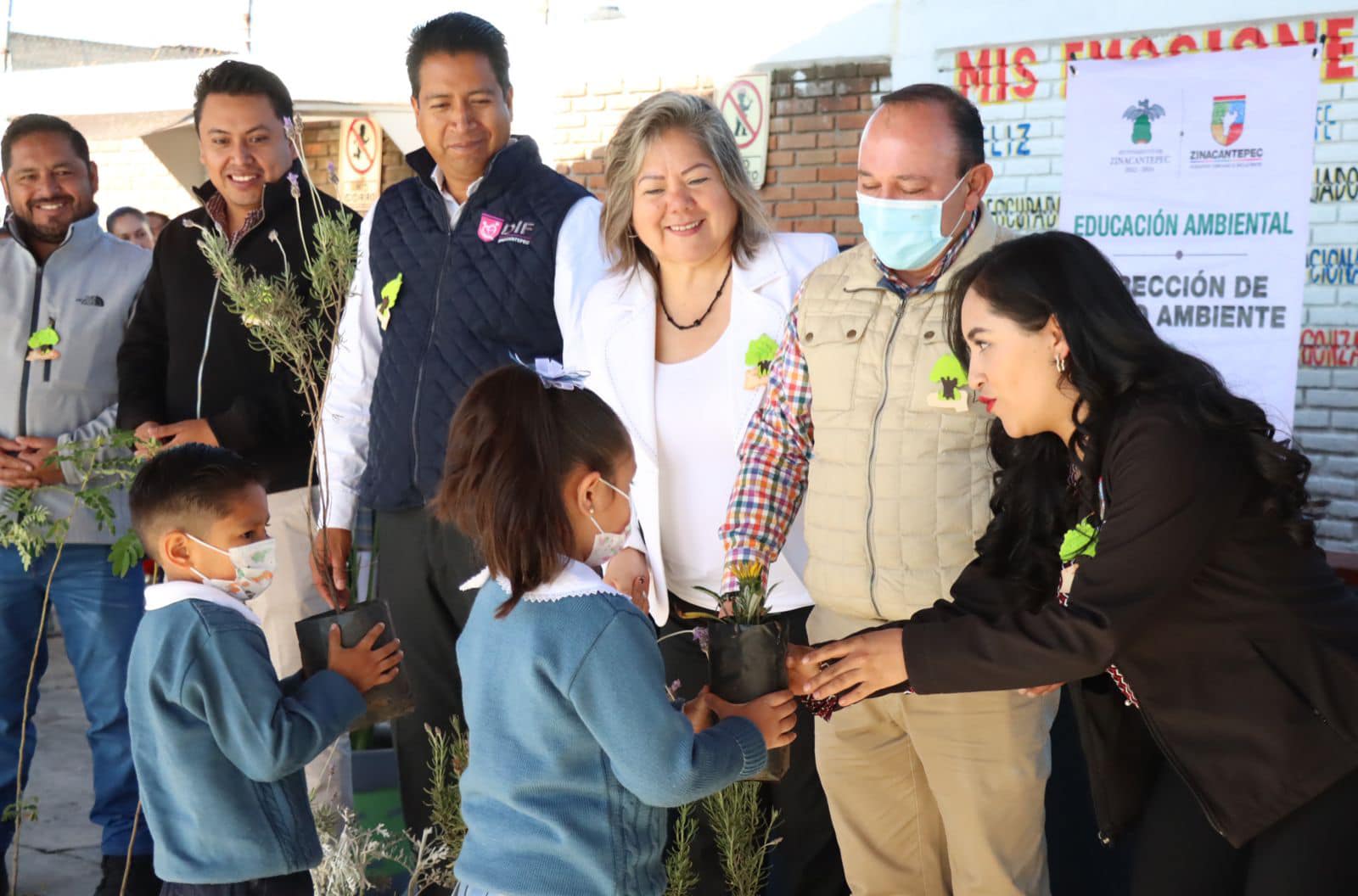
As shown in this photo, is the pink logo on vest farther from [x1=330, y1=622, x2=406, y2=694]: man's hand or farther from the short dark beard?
the short dark beard

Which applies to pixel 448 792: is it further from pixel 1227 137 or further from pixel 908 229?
pixel 1227 137

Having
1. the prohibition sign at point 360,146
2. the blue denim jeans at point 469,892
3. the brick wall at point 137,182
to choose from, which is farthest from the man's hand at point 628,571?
the brick wall at point 137,182

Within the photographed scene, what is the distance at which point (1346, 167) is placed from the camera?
634 centimetres

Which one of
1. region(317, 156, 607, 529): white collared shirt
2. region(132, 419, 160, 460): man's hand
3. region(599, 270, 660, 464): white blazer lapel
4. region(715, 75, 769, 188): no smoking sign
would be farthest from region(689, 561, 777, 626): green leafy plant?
region(715, 75, 769, 188): no smoking sign

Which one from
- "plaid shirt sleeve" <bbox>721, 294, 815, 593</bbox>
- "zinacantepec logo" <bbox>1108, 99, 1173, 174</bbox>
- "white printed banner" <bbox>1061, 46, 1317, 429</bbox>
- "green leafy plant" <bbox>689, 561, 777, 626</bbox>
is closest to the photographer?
"green leafy plant" <bbox>689, 561, 777, 626</bbox>

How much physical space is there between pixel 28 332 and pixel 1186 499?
10.6 feet

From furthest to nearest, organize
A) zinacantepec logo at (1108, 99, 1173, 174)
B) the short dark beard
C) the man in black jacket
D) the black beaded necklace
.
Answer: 1. zinacantepec logo at (1108, 99, 1173, 174)
2. the short dark beard
3. the man in black jacket
4. the black beaded necklace

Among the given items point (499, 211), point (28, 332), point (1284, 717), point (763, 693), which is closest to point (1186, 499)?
point (1284, 717)

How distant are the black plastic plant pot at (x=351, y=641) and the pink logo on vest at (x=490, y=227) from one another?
3.64 ft

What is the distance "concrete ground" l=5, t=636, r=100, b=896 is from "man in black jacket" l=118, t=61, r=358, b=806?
44.4 inches

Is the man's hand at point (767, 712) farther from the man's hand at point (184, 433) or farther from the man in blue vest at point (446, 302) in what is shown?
the man's hand at point (184, 433)

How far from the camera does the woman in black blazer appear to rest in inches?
75.2

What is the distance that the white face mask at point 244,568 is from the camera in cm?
248

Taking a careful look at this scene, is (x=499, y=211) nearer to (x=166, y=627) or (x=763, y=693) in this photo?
(x=166, y=627)
